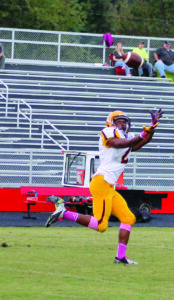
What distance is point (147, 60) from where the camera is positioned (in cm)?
2545

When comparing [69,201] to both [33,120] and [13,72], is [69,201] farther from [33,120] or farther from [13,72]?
[13,72]

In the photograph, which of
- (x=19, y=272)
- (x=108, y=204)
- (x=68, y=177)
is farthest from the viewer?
(x=68, y=177)

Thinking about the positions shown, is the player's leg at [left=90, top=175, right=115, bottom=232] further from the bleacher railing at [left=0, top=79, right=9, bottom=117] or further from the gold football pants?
the bleacher railing at [left=0, top=79, right=9, bottom=117]

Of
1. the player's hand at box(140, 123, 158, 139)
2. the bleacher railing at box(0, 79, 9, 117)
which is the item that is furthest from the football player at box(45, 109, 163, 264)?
the bleacher railing at box(0, 79, 9, 117)

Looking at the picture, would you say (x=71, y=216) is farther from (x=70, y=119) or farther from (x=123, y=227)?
(x=70, y=119)

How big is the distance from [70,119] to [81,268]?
1433 centimetres

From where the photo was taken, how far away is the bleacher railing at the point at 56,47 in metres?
24.8

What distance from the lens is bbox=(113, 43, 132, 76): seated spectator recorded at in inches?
978

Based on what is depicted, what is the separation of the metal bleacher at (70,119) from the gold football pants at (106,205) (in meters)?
9.81

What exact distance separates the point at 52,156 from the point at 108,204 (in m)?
10.2

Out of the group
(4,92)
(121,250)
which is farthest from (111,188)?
(4,92)

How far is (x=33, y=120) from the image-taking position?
21.9 m

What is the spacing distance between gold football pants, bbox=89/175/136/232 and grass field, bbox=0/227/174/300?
1.64ft

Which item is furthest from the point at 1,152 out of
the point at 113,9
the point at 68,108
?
the point at 113,9
